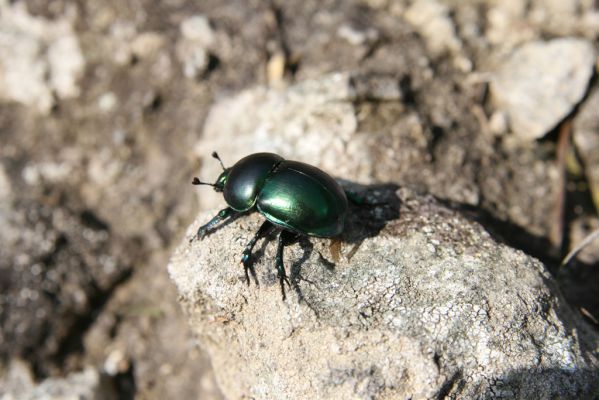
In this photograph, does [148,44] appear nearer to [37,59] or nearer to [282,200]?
[37,59]

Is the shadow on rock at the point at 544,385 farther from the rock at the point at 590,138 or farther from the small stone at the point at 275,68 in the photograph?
the small stone at the point at 275,68

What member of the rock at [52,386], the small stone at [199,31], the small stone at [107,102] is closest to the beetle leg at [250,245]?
the rock at [52,386]

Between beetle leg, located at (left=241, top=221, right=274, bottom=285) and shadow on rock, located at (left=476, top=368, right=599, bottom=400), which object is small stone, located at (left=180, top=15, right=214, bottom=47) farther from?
shadow on rock, located at (left=476, top=368, right=599, bottom=400)

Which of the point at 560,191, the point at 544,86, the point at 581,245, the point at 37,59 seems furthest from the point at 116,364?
the point at 544,86

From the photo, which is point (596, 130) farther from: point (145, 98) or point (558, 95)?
point (145, 98)

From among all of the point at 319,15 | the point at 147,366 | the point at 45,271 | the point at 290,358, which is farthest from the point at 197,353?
the point at 319,15

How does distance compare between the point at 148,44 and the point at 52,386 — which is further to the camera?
the point at 148,44

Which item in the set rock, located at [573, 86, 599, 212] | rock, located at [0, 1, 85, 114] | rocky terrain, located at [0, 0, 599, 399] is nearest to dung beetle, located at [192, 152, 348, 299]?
rocky terrain, located at [0, 0, 599, 399]
